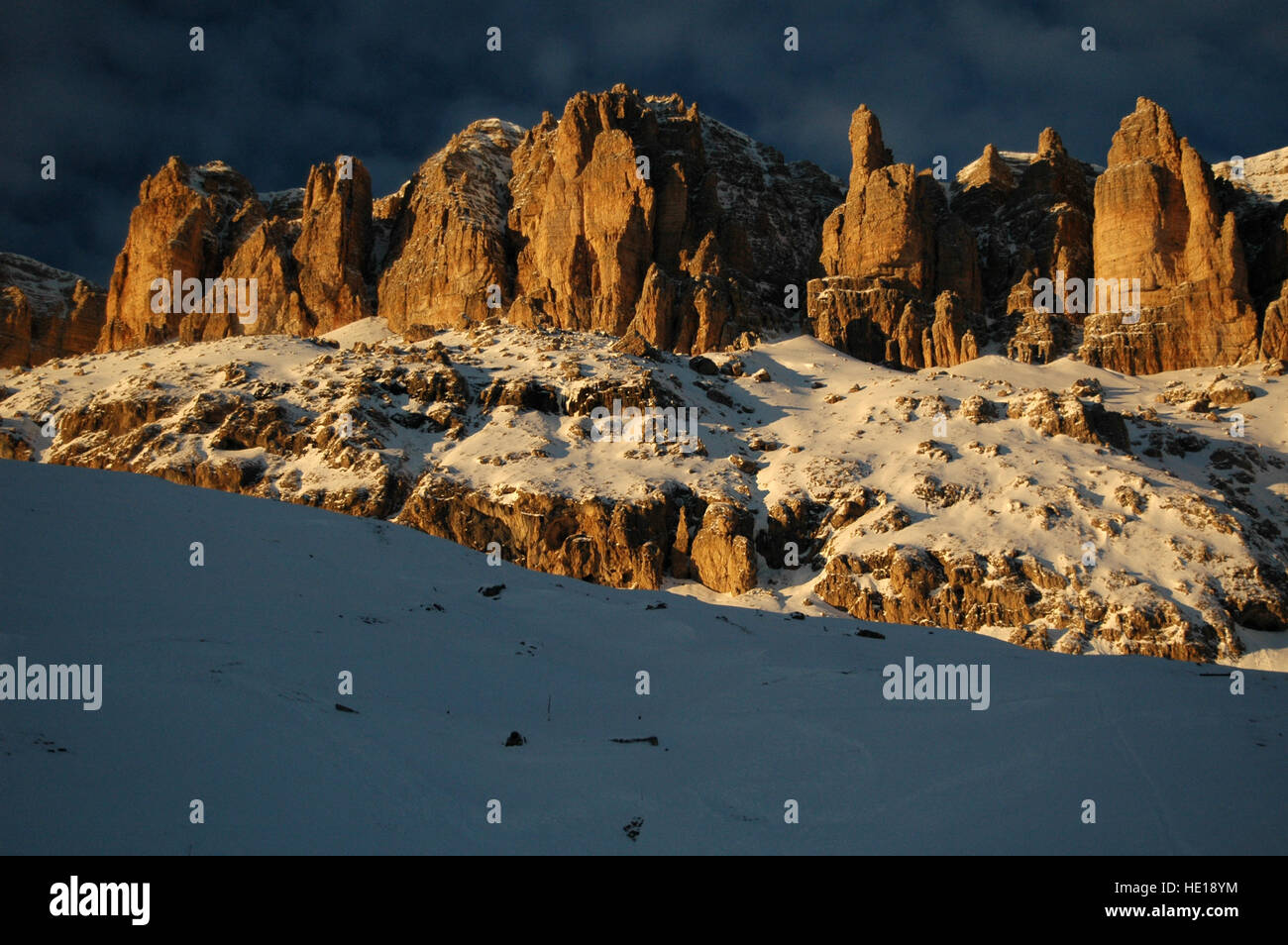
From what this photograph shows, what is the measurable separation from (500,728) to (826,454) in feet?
144

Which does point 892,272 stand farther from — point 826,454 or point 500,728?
point 500,728

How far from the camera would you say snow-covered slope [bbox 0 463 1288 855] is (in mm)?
7770

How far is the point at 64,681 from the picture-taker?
9.03 meters

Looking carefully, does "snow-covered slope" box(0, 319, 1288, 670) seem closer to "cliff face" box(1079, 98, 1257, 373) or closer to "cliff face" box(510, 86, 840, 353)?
"cliff face" box(1079, 98, 1257, 373)

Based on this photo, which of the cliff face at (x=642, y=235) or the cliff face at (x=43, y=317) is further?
the cliff face at (x=43, y=317)

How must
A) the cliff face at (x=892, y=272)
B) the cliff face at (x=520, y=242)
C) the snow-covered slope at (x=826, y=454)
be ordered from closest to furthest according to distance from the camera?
1. the snow-covered slope at (x=826, y=454)
2. the cliff face at (x=892, y=272)
3. the cliff face at (x=520, y=242)

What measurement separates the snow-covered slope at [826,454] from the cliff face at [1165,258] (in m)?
5.23

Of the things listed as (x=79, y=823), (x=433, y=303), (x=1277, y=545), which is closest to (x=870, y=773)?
(x=79, y=823)

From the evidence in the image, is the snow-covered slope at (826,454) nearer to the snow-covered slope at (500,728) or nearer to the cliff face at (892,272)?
the cliff face at (892,272)

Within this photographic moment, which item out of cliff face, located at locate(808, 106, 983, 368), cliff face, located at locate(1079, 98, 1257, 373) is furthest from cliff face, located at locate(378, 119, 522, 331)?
cliff face, located at locate(1079, 98, 1257, 373)

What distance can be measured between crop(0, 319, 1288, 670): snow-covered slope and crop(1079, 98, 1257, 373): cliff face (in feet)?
17.2

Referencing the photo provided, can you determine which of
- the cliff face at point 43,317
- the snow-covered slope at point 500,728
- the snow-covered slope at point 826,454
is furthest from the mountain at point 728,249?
the snow-covered slope at point 500,728

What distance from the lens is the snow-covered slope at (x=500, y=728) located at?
7770 millimetres

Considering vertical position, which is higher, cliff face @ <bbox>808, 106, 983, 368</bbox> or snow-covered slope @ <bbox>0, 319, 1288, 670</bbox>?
cliff face @ <bbox>808, 106, 983, 368</bbox>
